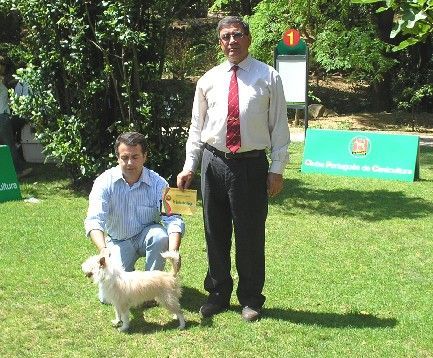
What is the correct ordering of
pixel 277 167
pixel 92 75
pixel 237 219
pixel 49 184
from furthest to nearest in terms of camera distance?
pixel 49 184
pixel 92 75
pixel 237 219
pixel 277 167

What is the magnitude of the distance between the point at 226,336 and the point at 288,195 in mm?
5236

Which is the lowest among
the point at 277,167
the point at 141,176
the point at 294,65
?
the point at 141,176

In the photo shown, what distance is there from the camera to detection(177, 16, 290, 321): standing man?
15.3ft

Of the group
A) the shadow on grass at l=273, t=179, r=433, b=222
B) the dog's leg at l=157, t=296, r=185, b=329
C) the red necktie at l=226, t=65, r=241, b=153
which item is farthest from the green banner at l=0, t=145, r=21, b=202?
the red necktie at l=226, t=65, r=241, b=153

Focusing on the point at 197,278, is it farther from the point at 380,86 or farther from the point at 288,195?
the point at 380,86

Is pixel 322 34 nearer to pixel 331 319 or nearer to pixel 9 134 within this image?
pixel 9 134

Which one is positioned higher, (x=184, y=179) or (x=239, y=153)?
(x=239, y=153)

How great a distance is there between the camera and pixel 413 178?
438 inches

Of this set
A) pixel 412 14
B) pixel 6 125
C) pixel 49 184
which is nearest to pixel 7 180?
pixel 49 184

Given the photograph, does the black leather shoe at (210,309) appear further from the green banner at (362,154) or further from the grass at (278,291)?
the green banner at (362,154)

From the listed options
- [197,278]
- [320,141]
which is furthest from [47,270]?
[320,141]

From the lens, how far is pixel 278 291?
18.8ft

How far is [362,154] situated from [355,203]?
2296mm

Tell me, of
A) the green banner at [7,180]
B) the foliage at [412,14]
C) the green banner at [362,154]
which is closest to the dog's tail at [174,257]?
the foliage at [412,14]
